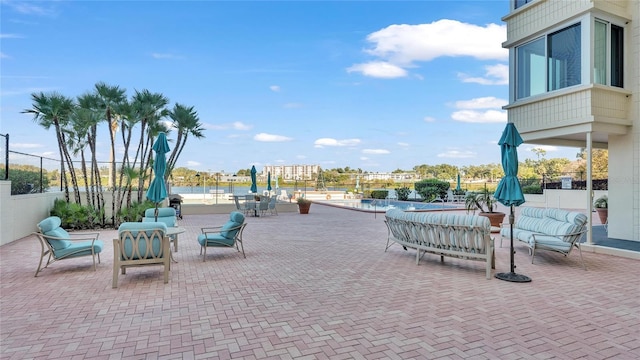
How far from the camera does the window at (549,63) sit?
8.41 m

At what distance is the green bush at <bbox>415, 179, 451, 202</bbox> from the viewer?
23.9 meters

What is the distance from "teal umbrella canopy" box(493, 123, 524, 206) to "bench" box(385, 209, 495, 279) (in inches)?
24.3

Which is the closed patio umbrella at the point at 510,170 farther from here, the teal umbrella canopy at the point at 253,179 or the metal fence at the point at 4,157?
the teal umbrella canopy at the point at 253,179

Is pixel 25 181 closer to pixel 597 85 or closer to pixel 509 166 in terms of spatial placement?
pixel 509 166

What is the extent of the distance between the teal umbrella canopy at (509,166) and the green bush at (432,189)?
17914mm

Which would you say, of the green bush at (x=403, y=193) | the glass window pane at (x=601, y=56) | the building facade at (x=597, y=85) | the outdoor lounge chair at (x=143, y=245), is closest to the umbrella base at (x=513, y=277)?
the building facade at (x=597, y=85)

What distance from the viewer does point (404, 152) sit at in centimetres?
4122

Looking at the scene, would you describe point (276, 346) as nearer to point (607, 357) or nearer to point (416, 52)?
point (607, 357)

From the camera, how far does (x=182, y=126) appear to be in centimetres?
1670

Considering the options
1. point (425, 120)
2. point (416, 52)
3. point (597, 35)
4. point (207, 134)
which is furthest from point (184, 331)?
point (425, 120)

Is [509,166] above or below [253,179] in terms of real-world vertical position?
above

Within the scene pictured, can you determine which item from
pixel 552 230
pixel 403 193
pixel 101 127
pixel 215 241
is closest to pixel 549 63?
pixel 552 230

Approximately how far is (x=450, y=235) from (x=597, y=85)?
5238 millimetres

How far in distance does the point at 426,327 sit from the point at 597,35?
8.57 m
